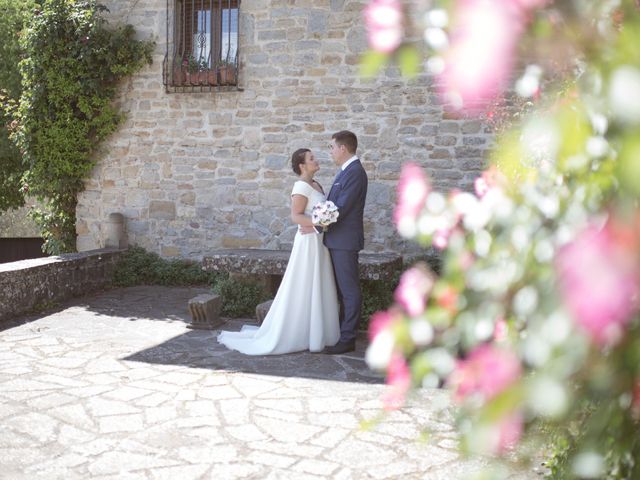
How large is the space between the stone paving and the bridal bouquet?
1117 millimetres

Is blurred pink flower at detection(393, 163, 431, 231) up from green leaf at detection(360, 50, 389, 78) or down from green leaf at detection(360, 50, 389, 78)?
down

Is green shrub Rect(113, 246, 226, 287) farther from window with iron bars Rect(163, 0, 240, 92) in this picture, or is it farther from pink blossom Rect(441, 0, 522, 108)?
A: pink blossom Rect(441, 0, 522, 108)

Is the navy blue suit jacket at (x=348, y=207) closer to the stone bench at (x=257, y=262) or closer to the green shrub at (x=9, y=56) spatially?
the stone bench at (x=257, y=262)

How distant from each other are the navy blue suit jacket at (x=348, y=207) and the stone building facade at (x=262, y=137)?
3188mm

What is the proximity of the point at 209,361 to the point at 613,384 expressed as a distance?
481 cm

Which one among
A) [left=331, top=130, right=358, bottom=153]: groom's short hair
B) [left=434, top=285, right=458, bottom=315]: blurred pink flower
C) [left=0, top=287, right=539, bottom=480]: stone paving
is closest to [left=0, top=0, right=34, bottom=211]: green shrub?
[left=0, top=287, right=539, bottom=480]: stone paving

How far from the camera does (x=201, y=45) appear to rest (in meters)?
9.88

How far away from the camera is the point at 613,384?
114 centimetres

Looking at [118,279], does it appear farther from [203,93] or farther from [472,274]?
[472,274]

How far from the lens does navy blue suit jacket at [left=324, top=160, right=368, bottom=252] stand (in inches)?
235

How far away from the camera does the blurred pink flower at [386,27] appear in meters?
1.23

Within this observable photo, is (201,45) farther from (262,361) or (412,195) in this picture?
(412,195)

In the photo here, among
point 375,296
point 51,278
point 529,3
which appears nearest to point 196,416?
point 375,296

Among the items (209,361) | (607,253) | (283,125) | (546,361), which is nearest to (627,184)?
(607,253)
